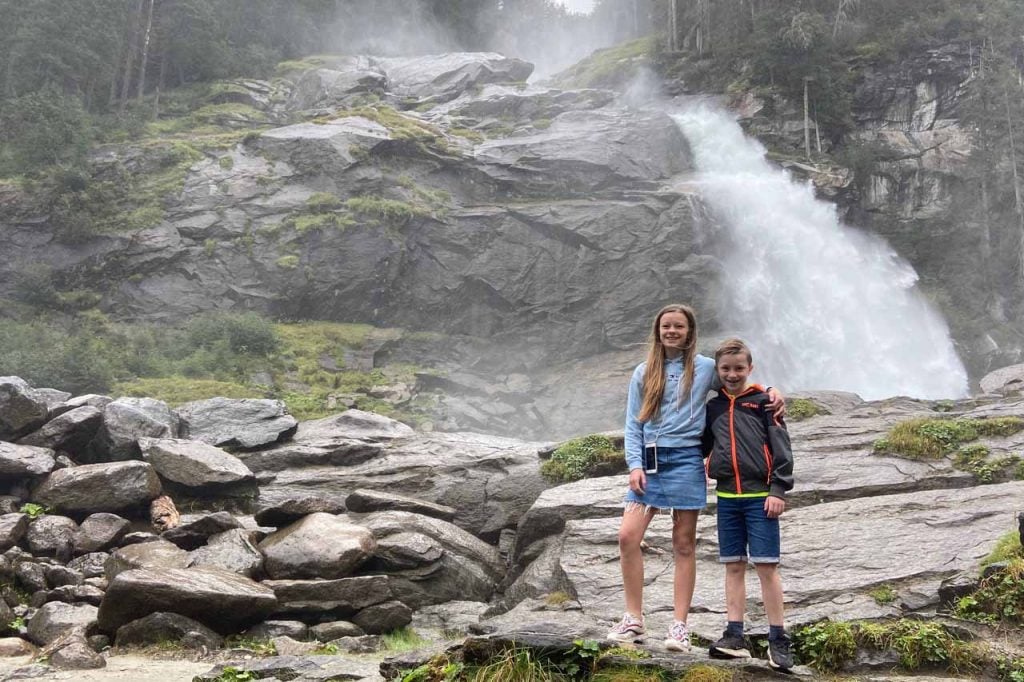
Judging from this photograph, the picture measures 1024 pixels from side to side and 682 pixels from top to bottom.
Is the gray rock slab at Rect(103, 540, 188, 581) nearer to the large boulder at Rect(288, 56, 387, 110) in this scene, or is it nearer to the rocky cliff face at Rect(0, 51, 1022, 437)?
the rocky cliff face at Rect(0, 51, 1022, 437)

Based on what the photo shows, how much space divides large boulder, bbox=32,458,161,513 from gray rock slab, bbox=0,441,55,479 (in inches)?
14.9

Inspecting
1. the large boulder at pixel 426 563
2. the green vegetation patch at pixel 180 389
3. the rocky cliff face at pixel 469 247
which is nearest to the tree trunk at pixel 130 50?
the rocky cliff face at pixel 469 247

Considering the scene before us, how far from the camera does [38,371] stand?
2131 centimetres

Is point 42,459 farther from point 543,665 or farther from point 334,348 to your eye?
point 334,348

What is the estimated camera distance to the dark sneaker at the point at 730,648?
4.85 metres

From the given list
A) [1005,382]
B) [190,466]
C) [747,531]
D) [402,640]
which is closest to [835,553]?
[747,531]

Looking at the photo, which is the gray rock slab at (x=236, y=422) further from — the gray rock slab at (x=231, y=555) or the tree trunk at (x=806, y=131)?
the tree trunk at (x=806, y=131)

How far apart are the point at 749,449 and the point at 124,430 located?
503 inches

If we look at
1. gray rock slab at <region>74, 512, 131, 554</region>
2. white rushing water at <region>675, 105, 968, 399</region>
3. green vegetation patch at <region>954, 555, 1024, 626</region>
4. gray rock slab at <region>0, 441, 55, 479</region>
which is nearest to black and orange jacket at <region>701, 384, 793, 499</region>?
green vegetation patch at <region>954, 555, 1024, 626</region>

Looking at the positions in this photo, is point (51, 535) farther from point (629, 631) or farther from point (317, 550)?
point (629, 631)

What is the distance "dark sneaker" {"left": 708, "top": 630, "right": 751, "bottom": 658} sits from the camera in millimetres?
4848

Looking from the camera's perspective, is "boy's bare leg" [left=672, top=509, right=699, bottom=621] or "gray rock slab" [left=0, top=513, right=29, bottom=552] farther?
"gray rock slab" [left=0, top=513, right=29, bottom=552]

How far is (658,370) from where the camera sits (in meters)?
5.51

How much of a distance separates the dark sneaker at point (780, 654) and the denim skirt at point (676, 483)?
92 centimetres
